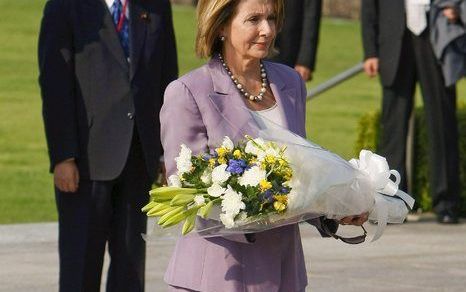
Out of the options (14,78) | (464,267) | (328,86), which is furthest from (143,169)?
(14,78)

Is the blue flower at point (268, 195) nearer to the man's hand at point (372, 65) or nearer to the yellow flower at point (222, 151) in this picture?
the yellow flower at point (222, 151)

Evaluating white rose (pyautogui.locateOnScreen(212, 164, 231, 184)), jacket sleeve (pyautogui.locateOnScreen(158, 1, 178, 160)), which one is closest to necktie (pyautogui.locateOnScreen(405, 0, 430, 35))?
jacket sleeve (pyautogui.locateOnScreen(158, 1, 178, 160))

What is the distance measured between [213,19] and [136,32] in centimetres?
171

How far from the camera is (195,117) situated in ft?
16.8

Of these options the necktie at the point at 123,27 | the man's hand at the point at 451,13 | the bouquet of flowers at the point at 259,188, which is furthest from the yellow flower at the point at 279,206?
the man's hand at the point at 451,13

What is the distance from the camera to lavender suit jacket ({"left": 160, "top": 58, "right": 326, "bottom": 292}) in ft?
16.6

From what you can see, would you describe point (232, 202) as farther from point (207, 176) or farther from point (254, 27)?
point (254, 27)

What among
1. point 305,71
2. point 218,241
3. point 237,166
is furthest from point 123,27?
point 305,71

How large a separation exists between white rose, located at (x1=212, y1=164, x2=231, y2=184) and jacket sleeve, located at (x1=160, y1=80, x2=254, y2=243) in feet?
0.82

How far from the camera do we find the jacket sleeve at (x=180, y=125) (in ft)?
16.7

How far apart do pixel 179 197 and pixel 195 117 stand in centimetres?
36

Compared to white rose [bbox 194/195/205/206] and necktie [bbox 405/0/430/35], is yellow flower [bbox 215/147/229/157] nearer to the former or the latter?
white rose [bbox 194/195/205/206]

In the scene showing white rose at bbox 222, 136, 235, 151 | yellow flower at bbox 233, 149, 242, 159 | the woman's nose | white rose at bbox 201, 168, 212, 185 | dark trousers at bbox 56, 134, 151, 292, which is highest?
the woman's nose

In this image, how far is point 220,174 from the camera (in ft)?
15.7
